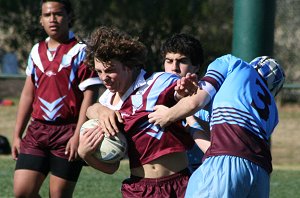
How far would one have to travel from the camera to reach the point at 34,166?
625 cm

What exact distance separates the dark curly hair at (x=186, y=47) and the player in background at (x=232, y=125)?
38.3 inches

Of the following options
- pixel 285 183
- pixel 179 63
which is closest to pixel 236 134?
pixel 179 63

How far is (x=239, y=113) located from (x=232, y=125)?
73 millimetres

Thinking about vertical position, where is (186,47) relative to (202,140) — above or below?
above

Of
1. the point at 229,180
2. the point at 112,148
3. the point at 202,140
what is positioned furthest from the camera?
the point at 202,140

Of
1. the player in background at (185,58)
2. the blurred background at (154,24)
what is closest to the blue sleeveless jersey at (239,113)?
the player in background at (185,58)

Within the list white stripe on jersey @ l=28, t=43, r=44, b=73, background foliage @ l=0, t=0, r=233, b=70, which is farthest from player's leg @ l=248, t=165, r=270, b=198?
background foliage @ l=0, t=0, r=233, b=70

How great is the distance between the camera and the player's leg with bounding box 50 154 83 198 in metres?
6.25

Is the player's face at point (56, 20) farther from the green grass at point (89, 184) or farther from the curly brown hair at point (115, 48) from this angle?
the green grass at point (89, 184)

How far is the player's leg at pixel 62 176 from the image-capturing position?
625 centimetres

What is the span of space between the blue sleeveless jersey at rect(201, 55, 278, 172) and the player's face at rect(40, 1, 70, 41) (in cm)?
206

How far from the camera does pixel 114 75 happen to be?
4.81 m

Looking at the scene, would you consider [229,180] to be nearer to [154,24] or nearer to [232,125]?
[232,125]

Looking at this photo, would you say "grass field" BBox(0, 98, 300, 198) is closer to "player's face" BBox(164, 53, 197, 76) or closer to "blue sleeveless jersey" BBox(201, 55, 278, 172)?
"player's face" BBox(164, 53, 197, 76)
